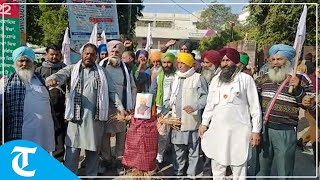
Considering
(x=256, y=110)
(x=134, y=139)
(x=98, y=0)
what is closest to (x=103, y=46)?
(x=134, y=139)

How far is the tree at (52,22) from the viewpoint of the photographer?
12.7 meters

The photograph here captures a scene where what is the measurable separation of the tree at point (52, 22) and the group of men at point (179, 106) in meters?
6.58

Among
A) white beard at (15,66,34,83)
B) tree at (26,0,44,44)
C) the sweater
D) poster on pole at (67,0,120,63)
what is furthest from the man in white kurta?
tree at (26,0,44,44)

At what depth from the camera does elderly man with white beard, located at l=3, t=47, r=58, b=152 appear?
3.99 m

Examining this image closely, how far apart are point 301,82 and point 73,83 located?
2.13 m

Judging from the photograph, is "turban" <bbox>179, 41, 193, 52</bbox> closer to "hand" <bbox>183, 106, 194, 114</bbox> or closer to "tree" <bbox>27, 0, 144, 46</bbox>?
"hand" <bbox>183, 106, 194, 114</bbox>

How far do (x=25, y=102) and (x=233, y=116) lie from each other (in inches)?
73.9

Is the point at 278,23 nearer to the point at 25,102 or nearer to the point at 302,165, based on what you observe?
the point at 302,165

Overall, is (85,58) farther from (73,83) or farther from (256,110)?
(256,110)

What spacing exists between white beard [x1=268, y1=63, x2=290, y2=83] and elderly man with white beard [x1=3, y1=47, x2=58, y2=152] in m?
2.12

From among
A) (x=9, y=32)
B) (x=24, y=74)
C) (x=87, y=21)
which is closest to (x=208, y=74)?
(x=24, y=74)

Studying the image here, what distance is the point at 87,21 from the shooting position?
8086 millimetres

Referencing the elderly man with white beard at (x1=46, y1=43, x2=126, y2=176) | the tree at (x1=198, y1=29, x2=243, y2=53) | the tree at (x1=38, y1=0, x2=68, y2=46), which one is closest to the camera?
the elderly man with white beard at (x1=46, y1=43, x2=126, y2=176)

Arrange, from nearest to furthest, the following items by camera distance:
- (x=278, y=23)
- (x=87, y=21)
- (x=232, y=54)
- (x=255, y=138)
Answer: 1. (x=255, y=138)
2. (x=232, y=54)
3. (x=87, y=21)
4. (x=278, y=23)
